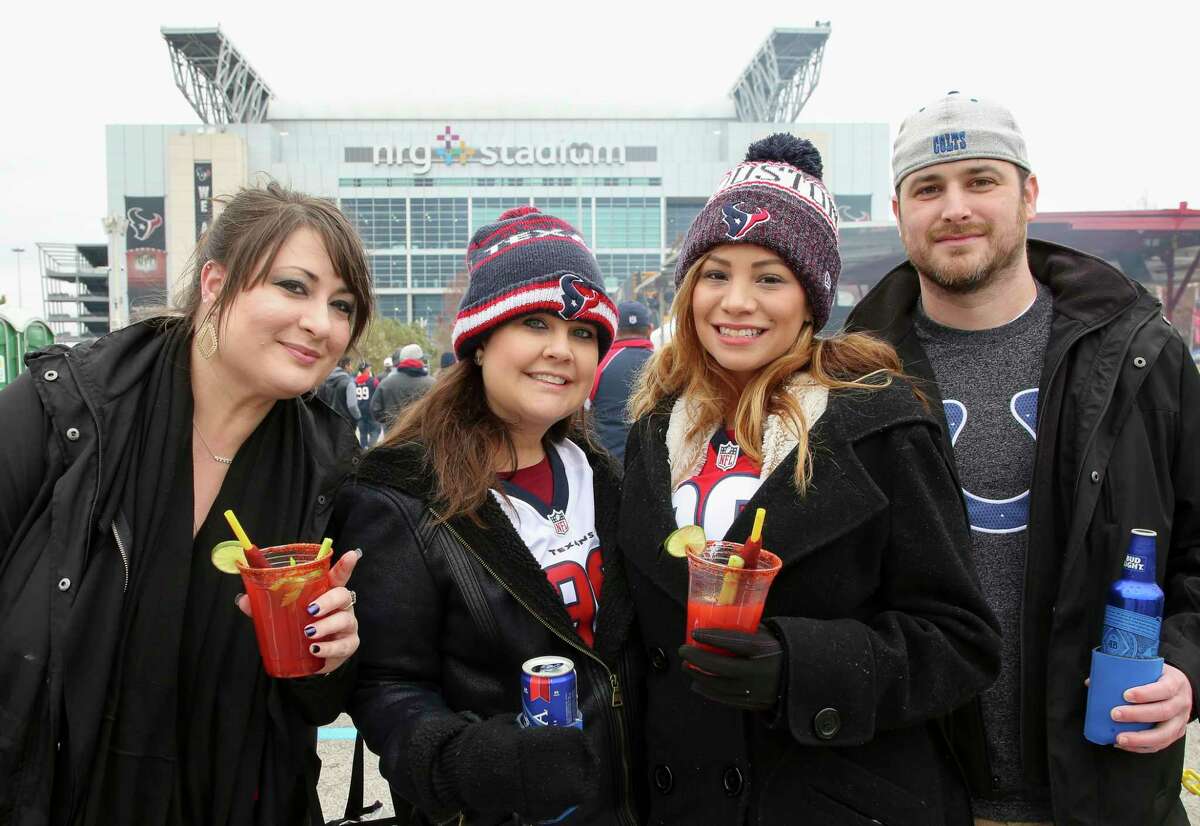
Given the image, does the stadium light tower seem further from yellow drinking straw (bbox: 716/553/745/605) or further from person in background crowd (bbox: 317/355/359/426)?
yellow drinking straw (bbox: 716/553/745/605)

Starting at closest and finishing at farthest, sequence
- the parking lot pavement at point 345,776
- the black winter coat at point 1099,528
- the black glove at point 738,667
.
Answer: the black glove at point 738,667 < the black winter coat at point 1099,528 < the parking lot pavement at point 345,776

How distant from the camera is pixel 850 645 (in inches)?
61.7

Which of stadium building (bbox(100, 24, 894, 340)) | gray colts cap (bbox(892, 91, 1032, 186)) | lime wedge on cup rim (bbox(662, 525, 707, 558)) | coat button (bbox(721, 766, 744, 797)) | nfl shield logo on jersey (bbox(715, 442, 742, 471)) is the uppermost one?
stadium building (bbox(100, 24, 894, 340))

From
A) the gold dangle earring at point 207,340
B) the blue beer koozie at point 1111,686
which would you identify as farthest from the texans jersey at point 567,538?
the blue beer koozie at point 1111,686

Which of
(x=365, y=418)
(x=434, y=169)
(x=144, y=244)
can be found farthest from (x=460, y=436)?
(x=144, y=244)

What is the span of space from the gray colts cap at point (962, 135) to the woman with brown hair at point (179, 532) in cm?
159

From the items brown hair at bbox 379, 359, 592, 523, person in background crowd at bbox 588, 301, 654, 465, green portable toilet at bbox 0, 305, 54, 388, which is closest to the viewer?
brown hair at bbox 379, 359, 592, 523

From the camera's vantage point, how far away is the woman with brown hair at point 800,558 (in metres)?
1.56

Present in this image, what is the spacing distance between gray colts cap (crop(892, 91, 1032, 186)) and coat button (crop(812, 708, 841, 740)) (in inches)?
60.1

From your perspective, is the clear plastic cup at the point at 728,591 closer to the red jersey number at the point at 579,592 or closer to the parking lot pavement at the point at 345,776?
the red jersey number at the point at 579,592

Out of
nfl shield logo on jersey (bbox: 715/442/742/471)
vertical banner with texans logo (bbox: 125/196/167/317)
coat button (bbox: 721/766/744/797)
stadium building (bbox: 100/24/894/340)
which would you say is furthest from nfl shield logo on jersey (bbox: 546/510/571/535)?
vertical banner with texans logo (bbox: 125/196/167/317)

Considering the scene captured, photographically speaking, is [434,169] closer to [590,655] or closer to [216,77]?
[216,77]

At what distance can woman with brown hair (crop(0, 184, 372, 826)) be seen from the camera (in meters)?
1.74

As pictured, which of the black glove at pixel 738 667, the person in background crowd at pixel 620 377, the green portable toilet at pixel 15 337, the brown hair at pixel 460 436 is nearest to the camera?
the black glove at pixel 738 667
